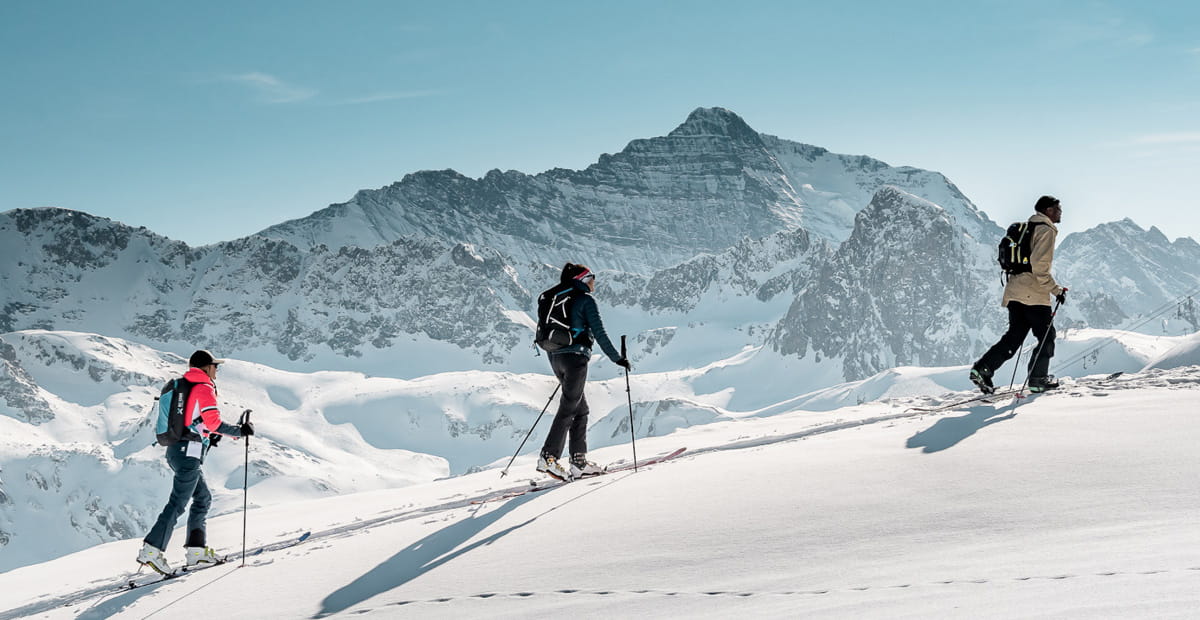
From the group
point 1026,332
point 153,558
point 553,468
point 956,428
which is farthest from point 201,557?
point 1026,332

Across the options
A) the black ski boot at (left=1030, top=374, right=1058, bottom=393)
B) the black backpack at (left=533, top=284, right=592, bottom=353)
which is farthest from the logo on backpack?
the black ski boot at (left=1030, top=374, right=1058, bottom=393)

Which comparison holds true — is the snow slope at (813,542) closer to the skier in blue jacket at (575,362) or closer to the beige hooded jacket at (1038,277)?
the skier in blue jacket at (575,362)

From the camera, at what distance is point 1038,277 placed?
36.3ft

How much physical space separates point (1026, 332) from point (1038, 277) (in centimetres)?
75

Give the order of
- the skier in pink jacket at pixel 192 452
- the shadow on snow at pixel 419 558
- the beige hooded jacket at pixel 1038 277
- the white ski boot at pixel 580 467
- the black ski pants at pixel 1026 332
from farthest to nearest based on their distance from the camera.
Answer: the black ski pants at pixel 1026 332, the beige hooded jacket at pixel 1038 277, the white ski boot at pixel 580 467, the skier in pink jacket at pixel 192 452, the shadow on snow at pixel 419 558

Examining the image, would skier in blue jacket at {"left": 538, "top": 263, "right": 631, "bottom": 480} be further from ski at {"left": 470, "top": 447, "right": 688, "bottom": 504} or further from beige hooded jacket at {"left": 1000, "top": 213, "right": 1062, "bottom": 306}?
beige hooded jacket at {"left": 1000, "top": 213, "right": 1062, "bottom": 306}

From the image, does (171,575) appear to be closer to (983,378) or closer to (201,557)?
(201,557)

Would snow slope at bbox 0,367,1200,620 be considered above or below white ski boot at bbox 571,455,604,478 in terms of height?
below

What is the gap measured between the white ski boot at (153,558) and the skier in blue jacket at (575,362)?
3.96 m

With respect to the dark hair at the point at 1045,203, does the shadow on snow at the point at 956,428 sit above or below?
below

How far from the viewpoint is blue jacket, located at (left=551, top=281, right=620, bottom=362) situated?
9.80m

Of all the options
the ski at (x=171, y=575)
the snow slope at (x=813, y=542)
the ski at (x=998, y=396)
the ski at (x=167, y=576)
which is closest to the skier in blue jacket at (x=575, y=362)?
the snow slope at (x=813, y=542)

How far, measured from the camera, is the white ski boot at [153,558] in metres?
8.54

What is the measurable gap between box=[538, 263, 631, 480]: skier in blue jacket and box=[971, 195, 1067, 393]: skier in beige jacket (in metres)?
5.06
